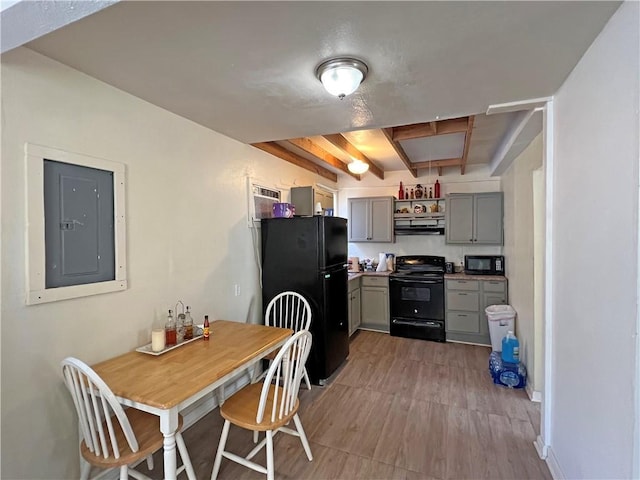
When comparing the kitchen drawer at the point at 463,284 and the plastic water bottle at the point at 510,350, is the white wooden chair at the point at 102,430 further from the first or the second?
the kitchen drawer at the point at 463,284

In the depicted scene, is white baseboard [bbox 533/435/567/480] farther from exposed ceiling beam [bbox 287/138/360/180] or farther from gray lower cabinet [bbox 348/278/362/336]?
exposed ceiling beam [bbox 287/138/360/180]

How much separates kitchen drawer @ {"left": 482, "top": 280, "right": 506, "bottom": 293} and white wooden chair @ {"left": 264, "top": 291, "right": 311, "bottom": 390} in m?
2.49

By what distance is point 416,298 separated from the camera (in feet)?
14.2

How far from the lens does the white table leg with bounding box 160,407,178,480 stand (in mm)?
1369

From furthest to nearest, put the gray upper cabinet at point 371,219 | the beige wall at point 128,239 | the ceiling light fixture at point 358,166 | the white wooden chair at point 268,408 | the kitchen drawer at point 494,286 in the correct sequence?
1. the gray upper cabinet at point 371,219
2. the kitchen drawer at point 494,286
3. the ceiling light fixture at point 358,166
4. the white wooden chair at point 268,408
5. the beige wall at point 128,239

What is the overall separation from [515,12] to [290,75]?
1.06 m

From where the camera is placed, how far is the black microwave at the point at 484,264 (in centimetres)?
424

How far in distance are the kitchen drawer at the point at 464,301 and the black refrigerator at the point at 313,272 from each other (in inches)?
71.4

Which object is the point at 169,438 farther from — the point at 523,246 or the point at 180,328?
the point at 523,246

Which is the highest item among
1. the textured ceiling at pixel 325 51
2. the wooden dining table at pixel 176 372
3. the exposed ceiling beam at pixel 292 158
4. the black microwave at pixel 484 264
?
the exposed ceiling beam at pixel 292 158

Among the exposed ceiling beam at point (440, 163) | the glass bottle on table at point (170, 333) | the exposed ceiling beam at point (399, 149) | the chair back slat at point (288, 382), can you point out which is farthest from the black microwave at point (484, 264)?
the glass bottle on table at point (170, 333)

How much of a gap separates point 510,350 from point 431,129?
227 cm

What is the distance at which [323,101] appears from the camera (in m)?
2.09

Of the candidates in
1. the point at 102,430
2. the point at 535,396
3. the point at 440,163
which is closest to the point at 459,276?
the point at 440,163
